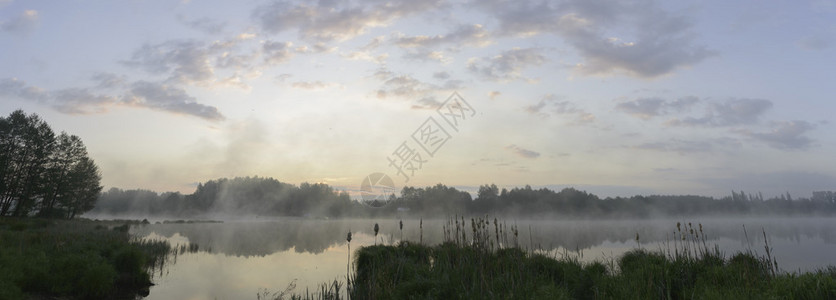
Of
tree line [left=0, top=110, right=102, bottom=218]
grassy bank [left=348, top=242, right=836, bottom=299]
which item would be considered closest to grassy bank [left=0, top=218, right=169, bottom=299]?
grassy bank [left=348, top=242, right=836, bottom=299]

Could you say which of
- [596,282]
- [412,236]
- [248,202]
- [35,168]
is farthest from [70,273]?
[248,202]

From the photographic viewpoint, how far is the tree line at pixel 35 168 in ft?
135

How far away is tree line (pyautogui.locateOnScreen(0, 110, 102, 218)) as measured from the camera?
4112 centimetres

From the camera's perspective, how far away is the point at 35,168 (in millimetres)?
43656

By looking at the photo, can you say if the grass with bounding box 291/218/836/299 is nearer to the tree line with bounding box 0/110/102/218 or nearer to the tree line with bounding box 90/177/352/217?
the tree line with bounding box 0/110/102/218

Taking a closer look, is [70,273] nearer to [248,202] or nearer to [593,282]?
[593,282]

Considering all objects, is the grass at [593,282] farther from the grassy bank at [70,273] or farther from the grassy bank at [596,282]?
the grassy bank at [70,273]

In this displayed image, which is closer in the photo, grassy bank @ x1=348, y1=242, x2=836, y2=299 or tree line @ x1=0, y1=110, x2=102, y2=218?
grassy bank @ x1=348, y1=242, x2=836, y2=299

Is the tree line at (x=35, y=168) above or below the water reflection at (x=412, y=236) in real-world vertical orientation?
above

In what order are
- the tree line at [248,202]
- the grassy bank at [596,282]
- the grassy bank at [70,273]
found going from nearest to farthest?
1. the grassy bank at [596,282]
2. the grassy bank at [70,273]
3. the tree line at [248,202]

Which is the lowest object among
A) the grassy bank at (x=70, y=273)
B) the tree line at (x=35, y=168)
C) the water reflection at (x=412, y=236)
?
the water reflection at (x=412, y=236)

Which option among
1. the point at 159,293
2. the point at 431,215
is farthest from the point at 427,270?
the point at 431,215

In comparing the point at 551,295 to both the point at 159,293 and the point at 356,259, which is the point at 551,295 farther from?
the point at 159,293

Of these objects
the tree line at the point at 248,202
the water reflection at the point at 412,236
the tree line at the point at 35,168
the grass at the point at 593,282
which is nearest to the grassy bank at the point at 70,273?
the grass at the point at 593,282
